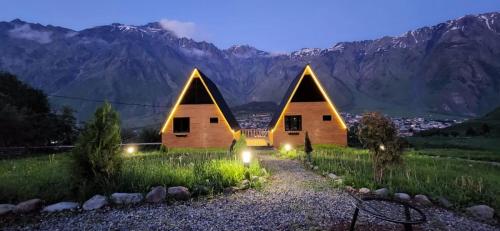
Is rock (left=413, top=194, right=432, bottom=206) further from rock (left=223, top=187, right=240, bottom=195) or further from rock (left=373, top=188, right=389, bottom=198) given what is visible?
rock (left=223, top=187, right=240, bottom=195)

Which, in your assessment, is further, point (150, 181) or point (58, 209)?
point (150, 181)

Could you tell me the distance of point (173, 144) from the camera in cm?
3144

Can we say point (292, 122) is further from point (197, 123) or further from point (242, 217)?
point (242, 217)

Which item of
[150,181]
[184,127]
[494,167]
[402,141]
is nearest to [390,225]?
[402,141]

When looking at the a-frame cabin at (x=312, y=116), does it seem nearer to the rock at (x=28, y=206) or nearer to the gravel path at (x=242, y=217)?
the gravel path at (x=242, y=217)

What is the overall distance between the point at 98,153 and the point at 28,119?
2610cm

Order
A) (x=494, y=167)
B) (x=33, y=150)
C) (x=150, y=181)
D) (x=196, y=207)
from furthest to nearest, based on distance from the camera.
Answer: (x=33, y=150), (x=494, y=167), (x=150, y=181), (x=196, y=207)

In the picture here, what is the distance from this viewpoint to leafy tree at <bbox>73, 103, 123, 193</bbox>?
10.3 metres

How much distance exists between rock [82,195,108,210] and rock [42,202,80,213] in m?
0.25

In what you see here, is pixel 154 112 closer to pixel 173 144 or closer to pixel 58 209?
pixel 173 144

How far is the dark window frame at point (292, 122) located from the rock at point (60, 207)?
24.2m

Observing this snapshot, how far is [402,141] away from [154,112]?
174 metres

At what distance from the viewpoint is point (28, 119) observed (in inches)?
1246

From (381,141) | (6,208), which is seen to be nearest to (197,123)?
(381,141)
